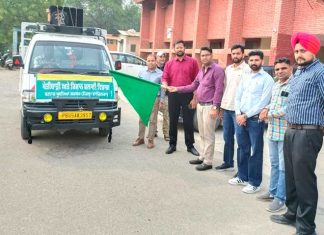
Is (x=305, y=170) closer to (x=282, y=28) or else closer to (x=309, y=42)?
(x=309, y=42)

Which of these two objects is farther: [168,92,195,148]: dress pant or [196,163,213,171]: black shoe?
[168,92,195,148]: dress pant

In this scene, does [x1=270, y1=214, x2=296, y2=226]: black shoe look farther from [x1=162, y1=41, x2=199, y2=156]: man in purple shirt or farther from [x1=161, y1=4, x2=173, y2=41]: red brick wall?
[x1=161, y1=4, x2=173, y2=41]: red brick wall

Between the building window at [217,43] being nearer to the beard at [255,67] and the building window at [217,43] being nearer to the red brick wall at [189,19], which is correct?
the red brick wall at [189,19]

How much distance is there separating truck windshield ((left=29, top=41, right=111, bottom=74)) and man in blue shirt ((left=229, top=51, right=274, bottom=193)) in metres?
3.44

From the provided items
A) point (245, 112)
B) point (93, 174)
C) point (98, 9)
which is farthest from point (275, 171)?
point (98, 9)

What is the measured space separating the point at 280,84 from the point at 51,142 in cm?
476

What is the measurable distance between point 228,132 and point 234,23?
43.2 feet

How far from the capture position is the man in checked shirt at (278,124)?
4.78 metres

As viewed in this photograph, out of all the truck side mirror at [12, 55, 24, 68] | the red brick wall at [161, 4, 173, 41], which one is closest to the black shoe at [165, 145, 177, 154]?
the truck side mirror at [12, 55, 24, 68]

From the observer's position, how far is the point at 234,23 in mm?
18406

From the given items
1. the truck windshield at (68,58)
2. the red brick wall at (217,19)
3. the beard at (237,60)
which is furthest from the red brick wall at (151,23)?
the beard at (237,60)

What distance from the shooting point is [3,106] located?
12.3 meters

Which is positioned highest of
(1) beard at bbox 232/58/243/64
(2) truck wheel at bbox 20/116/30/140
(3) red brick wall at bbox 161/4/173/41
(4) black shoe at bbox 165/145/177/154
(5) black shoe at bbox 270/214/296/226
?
(3) red brick wall at bbox 161/4/173/41

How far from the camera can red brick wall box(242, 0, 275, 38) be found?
641 inches
